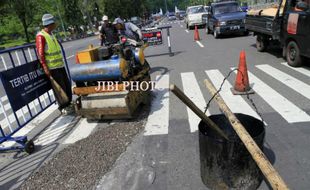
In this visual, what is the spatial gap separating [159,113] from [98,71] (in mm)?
1485

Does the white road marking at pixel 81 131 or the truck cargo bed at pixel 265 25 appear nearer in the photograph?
the white road marking at pixel 81 131

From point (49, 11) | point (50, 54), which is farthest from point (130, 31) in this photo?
point (49, 11)

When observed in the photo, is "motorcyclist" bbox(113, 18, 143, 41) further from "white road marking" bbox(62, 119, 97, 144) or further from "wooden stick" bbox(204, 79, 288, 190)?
"wooden stick" bbox(204, 79, 288, 190)

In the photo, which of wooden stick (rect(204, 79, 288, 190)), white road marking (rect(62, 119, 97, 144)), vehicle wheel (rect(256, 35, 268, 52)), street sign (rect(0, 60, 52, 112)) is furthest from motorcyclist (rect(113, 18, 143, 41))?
wooden stick (rect(204, 79, 288, 190))

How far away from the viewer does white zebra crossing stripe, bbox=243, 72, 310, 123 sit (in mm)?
4730

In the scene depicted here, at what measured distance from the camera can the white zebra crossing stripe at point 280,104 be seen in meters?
4.73

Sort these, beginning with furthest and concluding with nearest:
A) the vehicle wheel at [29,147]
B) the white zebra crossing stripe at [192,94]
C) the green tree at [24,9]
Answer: the green tree at [24,9]
the white zebra crossing stripe at [192,94]
the vehicle wheel at [29,147]

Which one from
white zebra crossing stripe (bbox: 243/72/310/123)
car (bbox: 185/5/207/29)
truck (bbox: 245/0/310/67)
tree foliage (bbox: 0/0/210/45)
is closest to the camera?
white zebra crossing stripe (bbox: 243/72/310/123)

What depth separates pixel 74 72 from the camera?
5273 mm

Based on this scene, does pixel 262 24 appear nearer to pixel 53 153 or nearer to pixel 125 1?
pixel 53 153

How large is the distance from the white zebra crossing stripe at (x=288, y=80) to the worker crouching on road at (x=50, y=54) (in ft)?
16.5

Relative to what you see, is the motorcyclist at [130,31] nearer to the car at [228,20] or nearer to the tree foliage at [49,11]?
the car at [228,20]

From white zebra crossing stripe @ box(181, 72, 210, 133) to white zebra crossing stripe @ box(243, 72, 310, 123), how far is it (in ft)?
4.21

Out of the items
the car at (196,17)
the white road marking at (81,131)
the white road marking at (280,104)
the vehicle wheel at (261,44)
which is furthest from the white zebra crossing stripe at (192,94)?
the car at (196,17)
